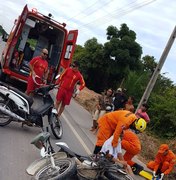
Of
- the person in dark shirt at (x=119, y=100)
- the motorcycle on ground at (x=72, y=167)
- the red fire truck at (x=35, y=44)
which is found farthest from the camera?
the person in dark shirt at (x=119, y=100)

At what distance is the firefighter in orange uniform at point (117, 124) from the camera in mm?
6113

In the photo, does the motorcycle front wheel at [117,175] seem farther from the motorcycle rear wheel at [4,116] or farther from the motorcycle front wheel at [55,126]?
the motorcycle front wheel at [55,126]

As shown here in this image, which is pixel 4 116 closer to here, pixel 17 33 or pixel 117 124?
pixel 117 124

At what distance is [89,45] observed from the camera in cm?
3369

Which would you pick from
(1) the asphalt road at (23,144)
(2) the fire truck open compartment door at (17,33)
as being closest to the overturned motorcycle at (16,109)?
(1) the asphalt road at (23,144)

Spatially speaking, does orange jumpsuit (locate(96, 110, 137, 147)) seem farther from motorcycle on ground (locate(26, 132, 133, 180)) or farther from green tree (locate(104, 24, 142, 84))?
green tree (locate(104, 24, 142, 84))

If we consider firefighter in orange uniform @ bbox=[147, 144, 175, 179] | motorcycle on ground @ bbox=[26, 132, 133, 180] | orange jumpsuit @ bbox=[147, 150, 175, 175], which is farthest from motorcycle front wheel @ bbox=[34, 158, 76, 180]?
orange jumpsuit @ bbox=[147, 150, 175, 175]

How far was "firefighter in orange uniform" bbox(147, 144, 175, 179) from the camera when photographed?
8758 mm

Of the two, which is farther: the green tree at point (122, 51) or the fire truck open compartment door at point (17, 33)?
the green tree at point (122, 51)

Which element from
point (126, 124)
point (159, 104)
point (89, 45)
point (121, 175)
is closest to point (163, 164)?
point (126, 124)

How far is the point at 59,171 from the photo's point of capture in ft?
18.0

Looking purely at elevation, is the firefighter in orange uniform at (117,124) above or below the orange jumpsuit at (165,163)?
above

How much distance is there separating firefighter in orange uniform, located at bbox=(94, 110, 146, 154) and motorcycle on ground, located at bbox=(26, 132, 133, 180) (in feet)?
1.66

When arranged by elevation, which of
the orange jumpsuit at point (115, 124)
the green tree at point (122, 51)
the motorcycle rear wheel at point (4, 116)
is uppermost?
the green tree at point (122, 51)
